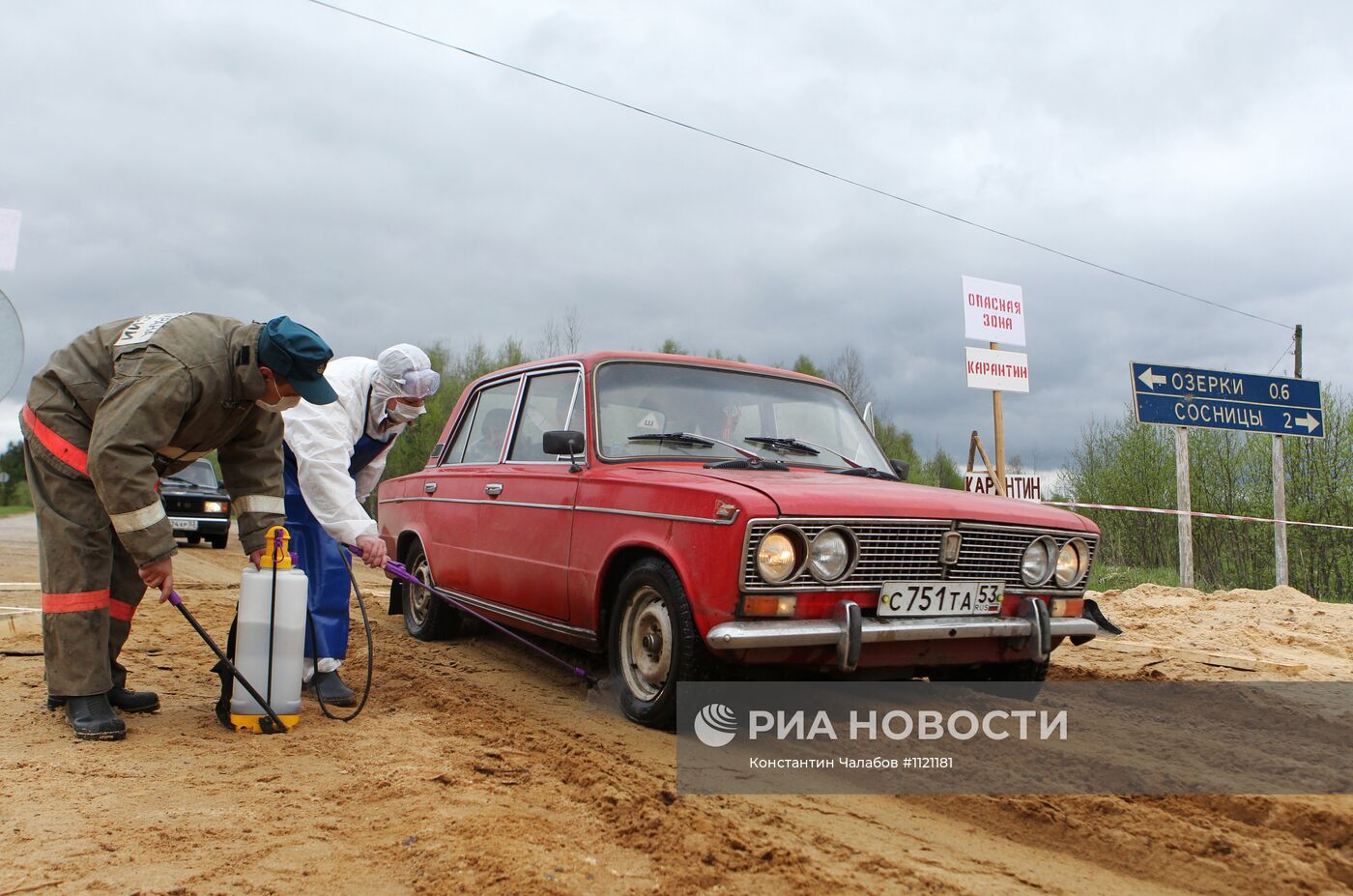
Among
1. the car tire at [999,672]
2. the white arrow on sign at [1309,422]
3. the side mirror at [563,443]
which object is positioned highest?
the white arrow on sign at [1309,422]

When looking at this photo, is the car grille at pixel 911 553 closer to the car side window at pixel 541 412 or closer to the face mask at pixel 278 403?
the car side window at pixel 541 412

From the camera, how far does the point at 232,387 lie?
401 cm

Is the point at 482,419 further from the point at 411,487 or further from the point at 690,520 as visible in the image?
the point at 690,520

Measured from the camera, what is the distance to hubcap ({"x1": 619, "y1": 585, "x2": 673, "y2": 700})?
4102 millimetres

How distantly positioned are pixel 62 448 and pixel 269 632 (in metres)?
→ 1.12

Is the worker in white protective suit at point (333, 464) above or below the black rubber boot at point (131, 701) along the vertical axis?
above

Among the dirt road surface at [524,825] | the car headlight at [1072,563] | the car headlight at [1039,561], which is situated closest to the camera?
the dirt road surface at [524,825]

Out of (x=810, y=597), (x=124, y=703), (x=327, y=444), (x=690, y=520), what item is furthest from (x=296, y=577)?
(x=810, y=597)

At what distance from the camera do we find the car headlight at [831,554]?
377 centimetres

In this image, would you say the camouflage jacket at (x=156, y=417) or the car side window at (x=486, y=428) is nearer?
Result: the camouflage jacket at (x=156, y=417)

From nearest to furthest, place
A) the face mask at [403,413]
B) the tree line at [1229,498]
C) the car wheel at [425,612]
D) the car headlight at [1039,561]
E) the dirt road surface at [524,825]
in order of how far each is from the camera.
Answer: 1. the dirt road surface at [524,825]
2. the car headlight at [1039,561]
3. the face mask at [403,413]
4. the car wheel at [425,612]
5. the tree line at [1229,498]

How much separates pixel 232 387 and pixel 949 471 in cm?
4649

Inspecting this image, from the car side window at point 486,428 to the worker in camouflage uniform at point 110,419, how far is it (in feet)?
6.47

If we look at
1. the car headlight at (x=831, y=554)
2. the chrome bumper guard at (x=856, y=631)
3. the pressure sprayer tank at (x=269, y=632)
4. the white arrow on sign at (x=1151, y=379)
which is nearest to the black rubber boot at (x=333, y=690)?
the pressure sprayer tank at (x=269, y=632)
